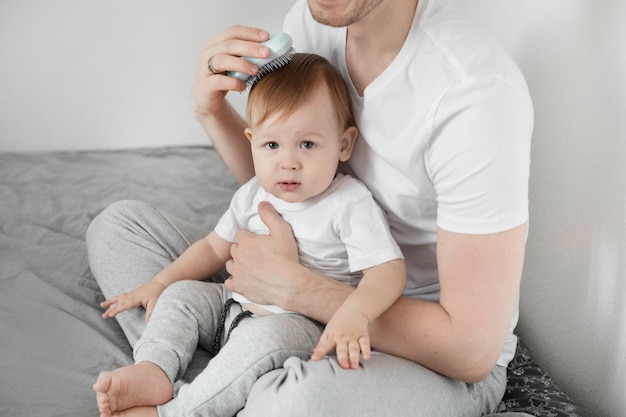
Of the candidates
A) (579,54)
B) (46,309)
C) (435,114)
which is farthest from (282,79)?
(46,309)

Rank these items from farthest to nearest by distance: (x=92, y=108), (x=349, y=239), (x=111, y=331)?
(x=92, y=108)
(x=111, y=331)
(x=349, y=239)

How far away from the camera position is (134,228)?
5.93ft

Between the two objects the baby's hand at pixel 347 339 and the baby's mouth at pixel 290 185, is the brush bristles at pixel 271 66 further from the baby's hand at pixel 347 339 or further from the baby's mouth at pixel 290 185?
the baby's hand at pixel 347 339

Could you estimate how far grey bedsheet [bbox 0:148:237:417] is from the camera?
4.88ft

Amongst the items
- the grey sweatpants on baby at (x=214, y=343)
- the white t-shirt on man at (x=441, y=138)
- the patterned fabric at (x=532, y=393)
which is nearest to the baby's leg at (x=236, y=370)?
the grey sweatpants on baby at (x=214, y=343)

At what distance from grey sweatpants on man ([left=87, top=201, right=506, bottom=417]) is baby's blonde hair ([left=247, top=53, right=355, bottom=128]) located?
1.17 feet

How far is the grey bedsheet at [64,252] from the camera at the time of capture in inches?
58.6

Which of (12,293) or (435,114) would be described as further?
(12,293)

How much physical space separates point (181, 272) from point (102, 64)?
1713mm

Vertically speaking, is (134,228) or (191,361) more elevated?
(134,228)

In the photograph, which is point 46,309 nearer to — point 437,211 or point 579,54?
point 437,211

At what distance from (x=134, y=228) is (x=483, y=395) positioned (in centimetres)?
82

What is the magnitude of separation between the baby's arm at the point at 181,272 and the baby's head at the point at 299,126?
0.86 feet

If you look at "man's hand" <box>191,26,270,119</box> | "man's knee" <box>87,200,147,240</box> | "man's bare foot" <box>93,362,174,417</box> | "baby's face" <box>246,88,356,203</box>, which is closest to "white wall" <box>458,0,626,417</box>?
"baby's face" <box>246,88,356,203</box>
